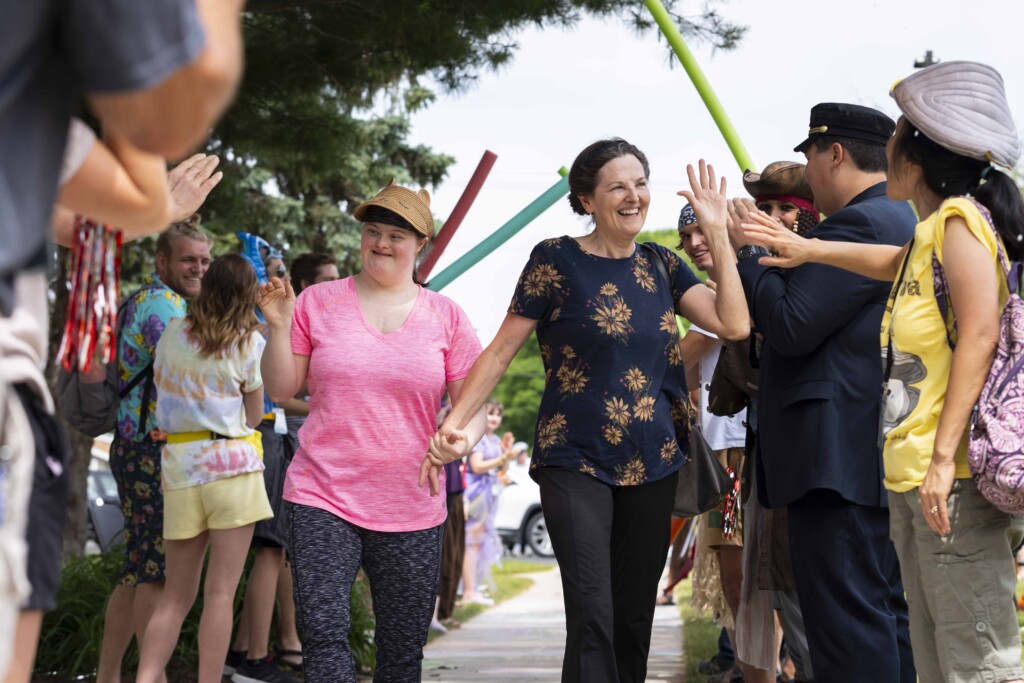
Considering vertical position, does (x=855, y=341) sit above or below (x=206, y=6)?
below

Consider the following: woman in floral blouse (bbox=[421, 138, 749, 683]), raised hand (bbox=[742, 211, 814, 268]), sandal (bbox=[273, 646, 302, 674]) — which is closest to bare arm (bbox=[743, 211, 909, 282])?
raised hand (bbox=[742, 211, 814, 268])

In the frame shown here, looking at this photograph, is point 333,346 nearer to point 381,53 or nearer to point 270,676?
point 270,676

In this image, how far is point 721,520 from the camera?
6.14 meters

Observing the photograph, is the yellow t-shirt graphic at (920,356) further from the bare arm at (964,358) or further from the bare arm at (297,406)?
the bare arm at (297,406)

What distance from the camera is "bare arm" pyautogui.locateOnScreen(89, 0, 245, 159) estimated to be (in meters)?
1.67

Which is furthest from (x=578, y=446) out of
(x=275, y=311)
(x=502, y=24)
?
(x=502, y=24)

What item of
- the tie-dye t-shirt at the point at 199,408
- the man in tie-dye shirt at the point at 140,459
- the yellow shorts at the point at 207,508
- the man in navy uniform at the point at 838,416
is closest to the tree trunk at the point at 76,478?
the man in tie-dye shirt at the point at 140,459

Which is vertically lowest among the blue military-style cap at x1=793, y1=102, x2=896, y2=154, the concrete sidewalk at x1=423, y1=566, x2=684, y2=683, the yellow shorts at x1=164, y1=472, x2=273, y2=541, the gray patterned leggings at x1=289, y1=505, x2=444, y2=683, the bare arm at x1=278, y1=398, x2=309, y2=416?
the concrete sidewalk at x1=423, y1=566, x2=684, y2=683

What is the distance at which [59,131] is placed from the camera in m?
1.76

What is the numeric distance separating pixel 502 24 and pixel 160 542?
3.02m

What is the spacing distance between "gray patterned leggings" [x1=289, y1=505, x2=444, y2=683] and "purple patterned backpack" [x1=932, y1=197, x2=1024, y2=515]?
215cm

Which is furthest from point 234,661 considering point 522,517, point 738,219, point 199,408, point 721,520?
point 522,517

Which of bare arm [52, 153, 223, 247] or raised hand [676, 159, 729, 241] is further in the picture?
raised hand [676, 159, 729, 241]

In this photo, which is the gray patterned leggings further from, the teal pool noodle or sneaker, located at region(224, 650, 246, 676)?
the teal pool noodle
